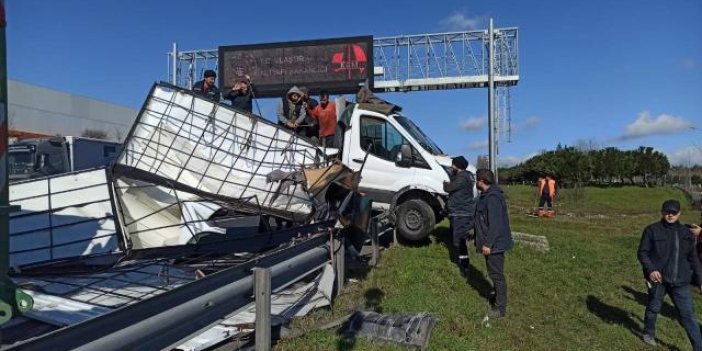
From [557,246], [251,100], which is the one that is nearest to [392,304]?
[251,100]

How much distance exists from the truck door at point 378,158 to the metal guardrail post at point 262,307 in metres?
6.20

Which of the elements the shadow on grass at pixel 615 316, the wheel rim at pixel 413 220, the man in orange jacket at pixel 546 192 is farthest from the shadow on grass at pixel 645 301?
the man in orange jacket at pixel 546 192

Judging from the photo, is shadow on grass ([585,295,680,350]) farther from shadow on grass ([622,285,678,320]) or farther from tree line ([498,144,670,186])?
tree line ([498,144,670,186])

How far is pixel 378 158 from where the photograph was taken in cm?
1020

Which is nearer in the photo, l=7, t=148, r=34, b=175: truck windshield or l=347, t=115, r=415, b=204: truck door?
l=347, t=115, r=415, b=204: truck door

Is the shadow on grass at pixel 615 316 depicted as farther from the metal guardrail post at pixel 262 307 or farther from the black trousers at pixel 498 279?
the metal guardrail post at pixel 262 307

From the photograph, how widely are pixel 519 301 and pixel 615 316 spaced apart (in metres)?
1.30

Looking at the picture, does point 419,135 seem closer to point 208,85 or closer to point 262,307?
point 208,85

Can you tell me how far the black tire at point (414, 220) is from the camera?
9.67 meters

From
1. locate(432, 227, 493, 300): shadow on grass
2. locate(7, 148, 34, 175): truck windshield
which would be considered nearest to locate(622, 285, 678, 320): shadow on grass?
locate(432, 227, 493, 300): shadow on grass

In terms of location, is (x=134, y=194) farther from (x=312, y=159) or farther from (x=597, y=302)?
(x=597, y=302)

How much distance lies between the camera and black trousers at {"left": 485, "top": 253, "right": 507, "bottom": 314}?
22.8 ft

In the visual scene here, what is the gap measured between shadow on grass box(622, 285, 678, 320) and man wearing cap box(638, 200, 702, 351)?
71.0 inches

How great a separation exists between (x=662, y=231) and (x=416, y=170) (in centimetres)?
Result: 415
